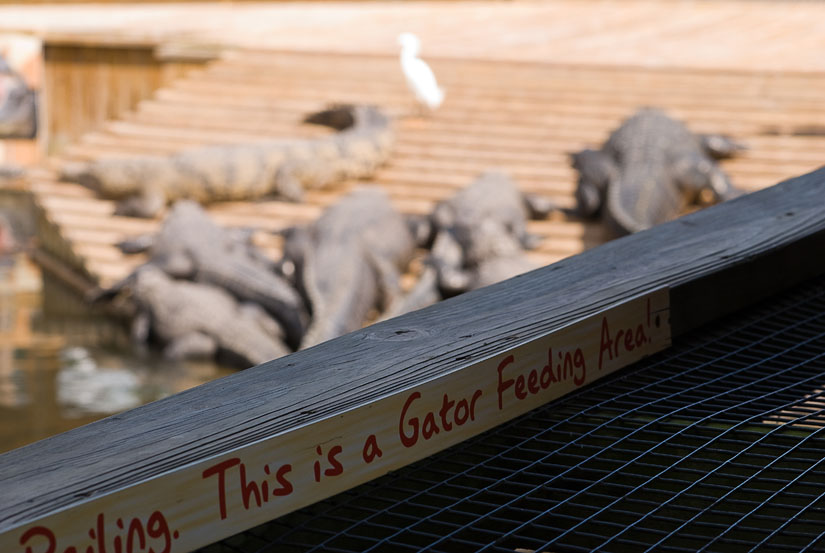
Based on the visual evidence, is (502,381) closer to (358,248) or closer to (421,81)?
(358,248)

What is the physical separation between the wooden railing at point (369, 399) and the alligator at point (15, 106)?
804 cm

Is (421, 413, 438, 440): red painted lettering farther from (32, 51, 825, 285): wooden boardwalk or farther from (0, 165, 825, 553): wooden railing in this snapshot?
(32, 51, 825, 285): wooden boardwalk

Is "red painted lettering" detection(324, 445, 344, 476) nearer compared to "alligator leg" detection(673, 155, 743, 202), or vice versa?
"red painted lettering" detection(324, 445, 344, 476)

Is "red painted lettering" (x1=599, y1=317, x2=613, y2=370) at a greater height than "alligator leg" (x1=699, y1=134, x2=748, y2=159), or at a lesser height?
lesser

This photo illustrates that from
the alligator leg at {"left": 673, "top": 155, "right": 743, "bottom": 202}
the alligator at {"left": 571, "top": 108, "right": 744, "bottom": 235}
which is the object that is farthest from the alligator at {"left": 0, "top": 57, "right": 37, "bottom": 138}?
the alligator leg at {"left": 673, "top": 155, "right": 743, "bottom": 202}

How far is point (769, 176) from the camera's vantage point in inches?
229

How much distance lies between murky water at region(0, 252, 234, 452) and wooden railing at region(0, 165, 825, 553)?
3.38 m

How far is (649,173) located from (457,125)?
1.76m

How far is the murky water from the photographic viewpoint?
432cm

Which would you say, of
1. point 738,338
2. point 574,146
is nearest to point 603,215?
point 574,146

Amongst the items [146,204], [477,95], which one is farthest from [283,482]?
[477,95]

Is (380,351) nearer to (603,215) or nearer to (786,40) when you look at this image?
(603,215)

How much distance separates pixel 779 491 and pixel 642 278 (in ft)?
1.09

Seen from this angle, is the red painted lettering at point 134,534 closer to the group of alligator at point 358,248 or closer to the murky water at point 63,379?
the murky water at point 63,379
